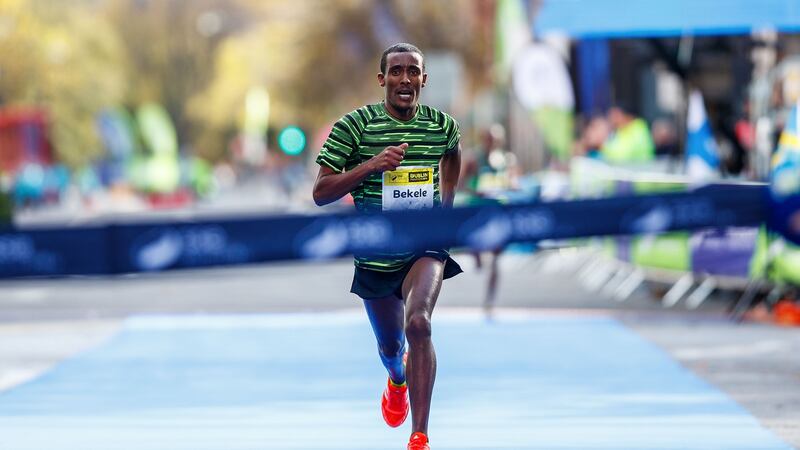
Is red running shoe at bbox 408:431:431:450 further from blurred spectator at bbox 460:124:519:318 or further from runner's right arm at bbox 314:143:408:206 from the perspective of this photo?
blurred spectator at bbox 460:124:519:318

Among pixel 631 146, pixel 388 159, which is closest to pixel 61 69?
pixel 631 146

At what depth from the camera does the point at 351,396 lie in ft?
36.9

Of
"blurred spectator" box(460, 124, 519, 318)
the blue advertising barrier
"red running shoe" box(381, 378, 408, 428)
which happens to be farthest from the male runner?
"blurred spectator" box(460, 124, 519, 318)

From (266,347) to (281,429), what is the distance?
186 inches

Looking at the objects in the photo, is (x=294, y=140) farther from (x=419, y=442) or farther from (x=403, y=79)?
(x=419, y=442)

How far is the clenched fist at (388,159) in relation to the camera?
790 cm

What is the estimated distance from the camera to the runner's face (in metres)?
8.06

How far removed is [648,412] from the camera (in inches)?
406

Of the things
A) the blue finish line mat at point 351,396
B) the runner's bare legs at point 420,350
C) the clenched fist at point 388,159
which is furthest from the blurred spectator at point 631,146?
the clenched fist at point 388,159

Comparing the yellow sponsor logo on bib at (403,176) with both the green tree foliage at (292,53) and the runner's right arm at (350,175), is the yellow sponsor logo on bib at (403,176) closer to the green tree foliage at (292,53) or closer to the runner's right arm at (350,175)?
the runner's right arm at (350,175)

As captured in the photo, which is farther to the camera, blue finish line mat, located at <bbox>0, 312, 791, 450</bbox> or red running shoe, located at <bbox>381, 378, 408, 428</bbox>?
blue finish line mat, located at <bbox>0, 312, 791, 450</bbox>

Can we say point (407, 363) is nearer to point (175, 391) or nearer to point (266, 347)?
point (175, 391)

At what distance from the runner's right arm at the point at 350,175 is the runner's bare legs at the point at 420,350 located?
52cm

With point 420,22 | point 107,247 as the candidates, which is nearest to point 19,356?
point 107,247
